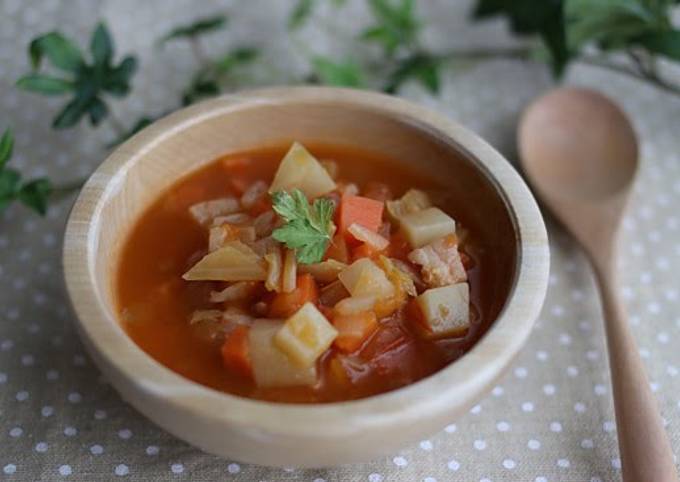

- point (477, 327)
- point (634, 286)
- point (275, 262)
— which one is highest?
point (275, 262)

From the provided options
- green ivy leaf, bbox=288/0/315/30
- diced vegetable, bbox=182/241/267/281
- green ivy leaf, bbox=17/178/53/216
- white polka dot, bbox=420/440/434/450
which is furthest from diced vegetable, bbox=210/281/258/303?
green ivy leaf, bbox=288/0/315/30

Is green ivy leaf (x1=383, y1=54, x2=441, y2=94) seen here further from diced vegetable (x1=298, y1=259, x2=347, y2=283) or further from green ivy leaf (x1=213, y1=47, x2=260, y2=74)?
diced vegetable (x1=298, y1=259, x2=347, y2=283)

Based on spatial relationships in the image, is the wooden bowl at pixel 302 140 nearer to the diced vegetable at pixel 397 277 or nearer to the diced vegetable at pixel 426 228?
the diced vegetable at pixel 426 228

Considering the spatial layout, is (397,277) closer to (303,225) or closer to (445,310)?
(445,310)

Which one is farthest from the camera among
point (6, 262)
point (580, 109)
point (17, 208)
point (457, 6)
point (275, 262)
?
point (457, 6)

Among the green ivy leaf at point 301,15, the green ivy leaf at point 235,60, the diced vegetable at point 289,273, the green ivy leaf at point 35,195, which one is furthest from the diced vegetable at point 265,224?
the green ivy leaf at point 301,15

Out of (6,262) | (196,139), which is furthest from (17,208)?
(196,139)

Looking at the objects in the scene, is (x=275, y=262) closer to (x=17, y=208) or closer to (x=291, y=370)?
(x=291, y=370)
